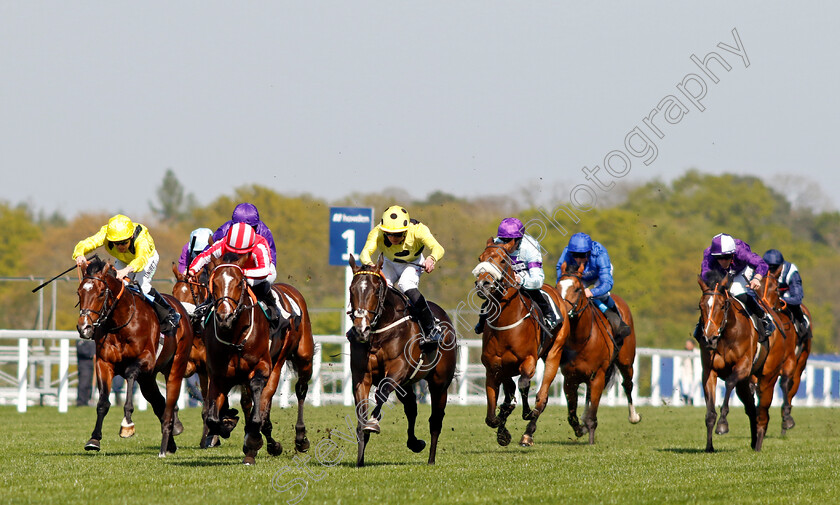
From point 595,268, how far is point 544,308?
2022 millimetres

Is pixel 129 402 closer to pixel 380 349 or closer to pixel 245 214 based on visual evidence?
pixel 245 214

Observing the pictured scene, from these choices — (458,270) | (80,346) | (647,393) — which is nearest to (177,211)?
(458,270)

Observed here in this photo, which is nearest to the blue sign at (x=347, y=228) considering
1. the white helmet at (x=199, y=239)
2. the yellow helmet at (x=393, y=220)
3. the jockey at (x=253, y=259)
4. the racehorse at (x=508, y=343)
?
the white helmet at (x=199, y=239)

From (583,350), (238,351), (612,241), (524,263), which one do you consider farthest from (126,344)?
(612,241)

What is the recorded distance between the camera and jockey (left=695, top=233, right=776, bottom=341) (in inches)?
484

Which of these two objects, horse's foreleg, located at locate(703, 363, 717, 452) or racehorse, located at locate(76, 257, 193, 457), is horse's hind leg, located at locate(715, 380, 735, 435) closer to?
horse's foreleg, located at locate(703, 363, 717, 452)

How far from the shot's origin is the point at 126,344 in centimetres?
1077

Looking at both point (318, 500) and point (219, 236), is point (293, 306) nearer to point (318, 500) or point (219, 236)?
point (219, 236)

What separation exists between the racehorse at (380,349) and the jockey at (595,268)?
3.74m

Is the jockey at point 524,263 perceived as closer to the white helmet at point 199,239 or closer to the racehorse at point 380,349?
the racehorse at point 380,349

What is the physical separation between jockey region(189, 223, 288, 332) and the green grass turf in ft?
4.16

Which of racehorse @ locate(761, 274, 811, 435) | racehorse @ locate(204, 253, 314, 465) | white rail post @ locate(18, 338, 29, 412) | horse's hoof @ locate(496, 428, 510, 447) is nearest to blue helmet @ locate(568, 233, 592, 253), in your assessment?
racehorse @ locate(761, 274, 811, 435)

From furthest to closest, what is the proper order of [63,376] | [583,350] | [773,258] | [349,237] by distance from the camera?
[349,237] < [63,376] < [773,258] < [583,350]

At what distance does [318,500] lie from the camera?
7328 millimetres
